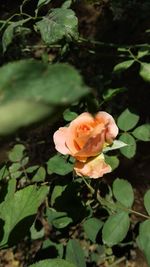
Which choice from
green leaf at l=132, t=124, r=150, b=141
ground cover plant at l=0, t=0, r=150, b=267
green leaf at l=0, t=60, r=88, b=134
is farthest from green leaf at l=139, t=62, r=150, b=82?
green leaf at l=0, t=60, r=88, b=134

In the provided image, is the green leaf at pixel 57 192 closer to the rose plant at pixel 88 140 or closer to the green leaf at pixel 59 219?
the green leaf at pixel 59 219

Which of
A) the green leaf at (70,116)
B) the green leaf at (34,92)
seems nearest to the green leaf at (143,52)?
the green leaf at (70,116)

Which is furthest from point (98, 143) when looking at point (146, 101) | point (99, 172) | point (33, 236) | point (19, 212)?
point (146, 101)

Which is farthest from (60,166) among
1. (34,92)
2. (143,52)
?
(34,92)

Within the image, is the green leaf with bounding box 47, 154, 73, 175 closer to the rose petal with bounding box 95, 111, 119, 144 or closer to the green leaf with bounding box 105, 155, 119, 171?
the green leaf with bounding box 105, 155, 119, 171

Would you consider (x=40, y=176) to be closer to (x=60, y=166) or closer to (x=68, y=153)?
(x=60, y=166)

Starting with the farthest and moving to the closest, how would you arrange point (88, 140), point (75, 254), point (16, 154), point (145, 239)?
point (16, 154) → point (75, 254) → point (145, 239) → point (88, 140)

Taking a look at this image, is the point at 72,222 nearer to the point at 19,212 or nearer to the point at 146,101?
the point at 19,212
